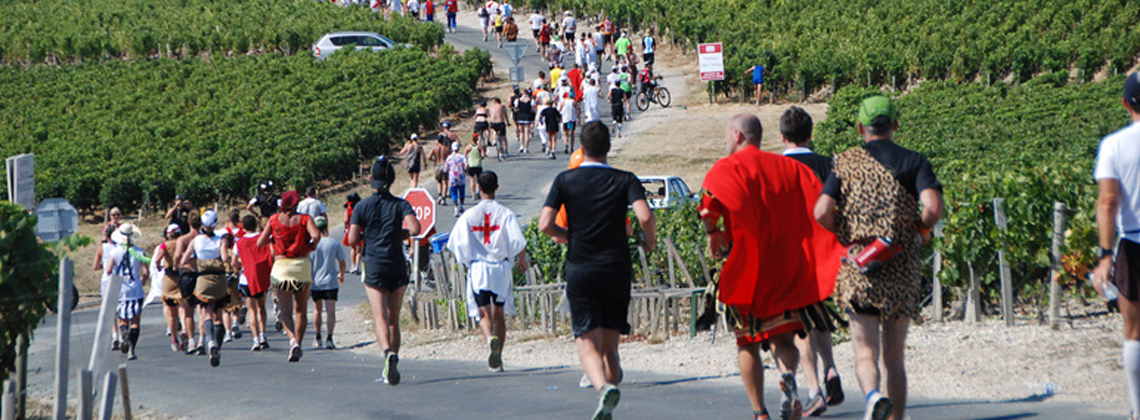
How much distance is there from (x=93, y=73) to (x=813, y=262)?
5457 cm

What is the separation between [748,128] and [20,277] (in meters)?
5.29

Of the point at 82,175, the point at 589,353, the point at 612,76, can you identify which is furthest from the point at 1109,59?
the point at 589,353

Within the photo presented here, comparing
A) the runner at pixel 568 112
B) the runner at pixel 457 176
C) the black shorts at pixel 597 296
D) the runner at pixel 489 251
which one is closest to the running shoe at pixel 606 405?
the black shorts at pixel 597 296

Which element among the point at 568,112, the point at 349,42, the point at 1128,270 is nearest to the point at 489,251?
the point at 1128,270

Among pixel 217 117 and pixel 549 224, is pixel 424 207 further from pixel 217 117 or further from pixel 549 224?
pixel 217 117

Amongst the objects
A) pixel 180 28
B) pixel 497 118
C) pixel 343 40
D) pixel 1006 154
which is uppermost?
pixel 180 28

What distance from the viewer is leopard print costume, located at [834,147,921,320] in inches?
267

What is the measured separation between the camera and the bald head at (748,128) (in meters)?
7.40

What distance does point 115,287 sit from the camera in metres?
8.82

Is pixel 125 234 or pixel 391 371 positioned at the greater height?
pixel 125 234

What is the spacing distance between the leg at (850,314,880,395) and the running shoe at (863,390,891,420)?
11cm

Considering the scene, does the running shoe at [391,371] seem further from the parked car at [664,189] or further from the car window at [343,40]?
the car window at [343,40]

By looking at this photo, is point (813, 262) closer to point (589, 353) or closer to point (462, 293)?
point (589, 353)

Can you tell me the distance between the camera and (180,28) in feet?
204
